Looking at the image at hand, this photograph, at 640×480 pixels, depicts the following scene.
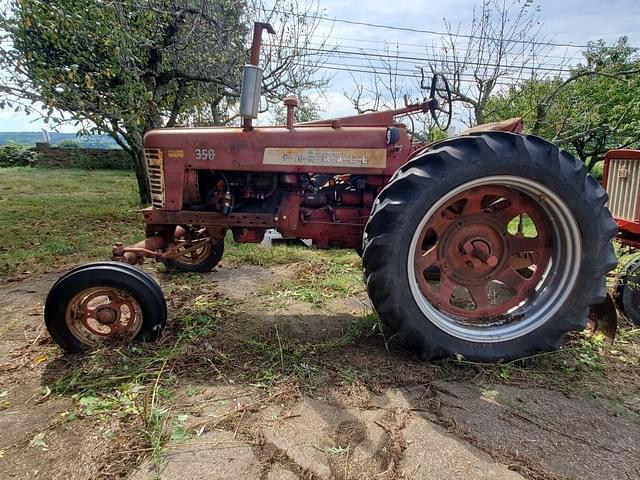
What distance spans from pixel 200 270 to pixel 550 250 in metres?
2.96

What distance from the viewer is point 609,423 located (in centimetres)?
190

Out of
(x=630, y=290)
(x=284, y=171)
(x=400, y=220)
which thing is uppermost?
(x=284, y=171)

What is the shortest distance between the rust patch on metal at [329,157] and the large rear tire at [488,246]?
458 mm

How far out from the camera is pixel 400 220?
217cm

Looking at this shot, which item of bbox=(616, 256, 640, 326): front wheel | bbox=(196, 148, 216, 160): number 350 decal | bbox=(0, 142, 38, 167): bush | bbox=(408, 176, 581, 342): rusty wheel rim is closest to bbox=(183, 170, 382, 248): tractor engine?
bbox=(196, 148, 216, 160): number 350 decal

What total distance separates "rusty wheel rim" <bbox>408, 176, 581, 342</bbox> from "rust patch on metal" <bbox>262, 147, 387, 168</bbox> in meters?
0.57

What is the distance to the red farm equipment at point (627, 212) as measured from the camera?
295 cm

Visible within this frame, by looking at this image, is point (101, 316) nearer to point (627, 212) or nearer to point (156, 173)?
point (156, 173)

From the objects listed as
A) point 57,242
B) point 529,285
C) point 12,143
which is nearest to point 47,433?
point 529,285

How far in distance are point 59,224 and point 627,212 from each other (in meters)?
7.28

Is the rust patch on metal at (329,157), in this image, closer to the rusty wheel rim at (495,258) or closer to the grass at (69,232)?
the rusty wheel rim at (495,258)

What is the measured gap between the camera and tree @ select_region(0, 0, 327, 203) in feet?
16.3

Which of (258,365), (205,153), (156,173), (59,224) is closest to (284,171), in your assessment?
(205,153)

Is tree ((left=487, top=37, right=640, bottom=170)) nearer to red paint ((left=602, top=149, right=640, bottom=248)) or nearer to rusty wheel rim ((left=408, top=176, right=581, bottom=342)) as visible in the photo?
red paint ((left=602, top=149, right=640, bottom=248))
